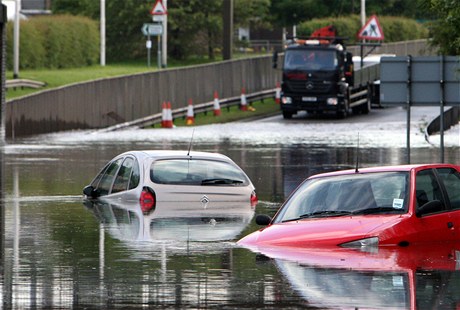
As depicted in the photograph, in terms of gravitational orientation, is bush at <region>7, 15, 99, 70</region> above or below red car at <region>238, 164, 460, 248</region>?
above

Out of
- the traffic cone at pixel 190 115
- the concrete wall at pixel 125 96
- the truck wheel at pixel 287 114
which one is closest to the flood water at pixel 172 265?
the concrete wall at pixel 125 96

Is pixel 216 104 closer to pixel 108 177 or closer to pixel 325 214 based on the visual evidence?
pixel 108 177

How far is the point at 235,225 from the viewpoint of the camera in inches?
749

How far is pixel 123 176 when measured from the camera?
72.0 feet

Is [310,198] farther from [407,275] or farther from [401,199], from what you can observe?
[407,275]

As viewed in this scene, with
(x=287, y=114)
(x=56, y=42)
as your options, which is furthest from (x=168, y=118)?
Answer: (x=56, y=42)

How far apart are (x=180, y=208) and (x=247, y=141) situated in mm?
22160

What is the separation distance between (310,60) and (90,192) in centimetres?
3244

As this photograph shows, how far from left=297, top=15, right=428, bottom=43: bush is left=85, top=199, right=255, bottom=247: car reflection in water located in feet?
250

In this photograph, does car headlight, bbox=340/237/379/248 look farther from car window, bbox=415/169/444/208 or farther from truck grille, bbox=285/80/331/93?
truck grille, bbox=285/80/331/93

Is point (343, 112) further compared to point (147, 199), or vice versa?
point (343, 112)

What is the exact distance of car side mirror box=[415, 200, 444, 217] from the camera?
14.4m

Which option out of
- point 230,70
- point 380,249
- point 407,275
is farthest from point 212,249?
point 230,70

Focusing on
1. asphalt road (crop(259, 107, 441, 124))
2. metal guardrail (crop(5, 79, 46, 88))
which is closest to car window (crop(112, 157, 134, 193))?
asphalt road (crop(259, 107, 441, 124))
